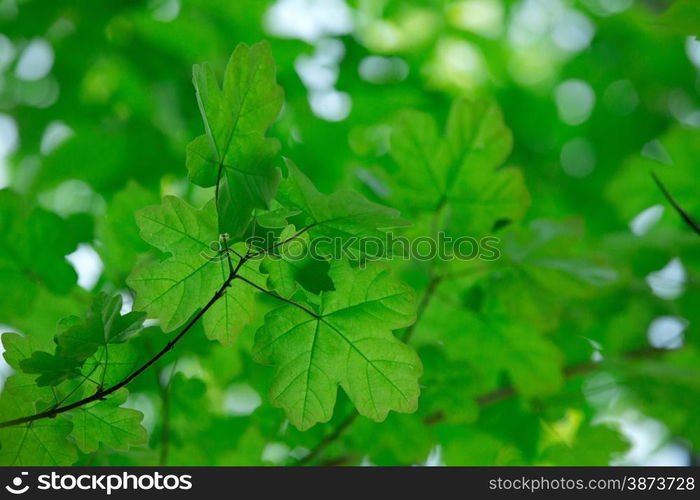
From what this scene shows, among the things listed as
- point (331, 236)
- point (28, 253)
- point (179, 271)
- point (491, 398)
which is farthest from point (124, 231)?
point (491, 398)

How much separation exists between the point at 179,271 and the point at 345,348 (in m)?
0.23

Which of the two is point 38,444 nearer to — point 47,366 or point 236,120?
point 47,366

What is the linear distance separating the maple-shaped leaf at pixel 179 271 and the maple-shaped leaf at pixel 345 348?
0.25 feet

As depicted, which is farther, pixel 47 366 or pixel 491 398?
pixel 491 398

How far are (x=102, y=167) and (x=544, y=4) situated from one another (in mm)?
2225

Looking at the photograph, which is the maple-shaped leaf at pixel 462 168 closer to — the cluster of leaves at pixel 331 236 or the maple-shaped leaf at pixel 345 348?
the cluster of leaves at pixel 331 236

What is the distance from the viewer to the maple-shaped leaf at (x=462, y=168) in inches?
48.0

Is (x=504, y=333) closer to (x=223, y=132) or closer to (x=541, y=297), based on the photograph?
(x=541, y=297)

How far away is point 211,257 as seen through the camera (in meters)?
0.83

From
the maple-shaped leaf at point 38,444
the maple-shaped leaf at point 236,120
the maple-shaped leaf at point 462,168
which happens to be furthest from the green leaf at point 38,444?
the maple-shaped leaf at point 462,168

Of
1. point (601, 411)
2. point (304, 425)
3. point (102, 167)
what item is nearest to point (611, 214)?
point (601, 411)

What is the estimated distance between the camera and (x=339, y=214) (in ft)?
2.53
